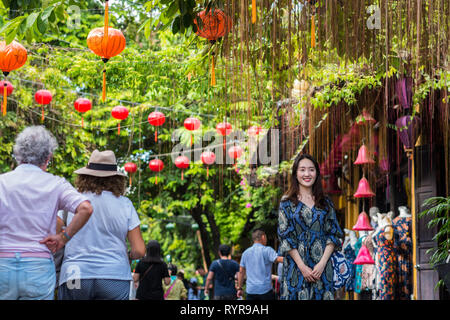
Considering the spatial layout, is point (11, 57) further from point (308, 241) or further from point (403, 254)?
point (403, 254)

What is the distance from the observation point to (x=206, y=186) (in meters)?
16.5

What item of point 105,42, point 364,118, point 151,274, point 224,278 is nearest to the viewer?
point 105,42

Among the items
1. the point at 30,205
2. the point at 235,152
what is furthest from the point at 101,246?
the point at 235,152

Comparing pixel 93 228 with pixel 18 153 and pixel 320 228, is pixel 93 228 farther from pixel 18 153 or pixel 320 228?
pixel 320 228

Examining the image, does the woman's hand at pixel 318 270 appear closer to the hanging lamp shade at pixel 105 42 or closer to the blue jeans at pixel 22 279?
the blue jeans at pixel 22 279

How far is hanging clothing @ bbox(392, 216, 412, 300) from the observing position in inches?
330

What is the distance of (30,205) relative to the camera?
326cm

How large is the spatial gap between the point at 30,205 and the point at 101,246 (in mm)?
637

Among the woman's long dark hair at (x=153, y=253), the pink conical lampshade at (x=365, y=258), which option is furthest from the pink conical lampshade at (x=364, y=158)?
the woman's long dark hair at (x=153, y=253)

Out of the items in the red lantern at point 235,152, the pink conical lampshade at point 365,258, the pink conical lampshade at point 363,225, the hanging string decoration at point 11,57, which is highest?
the hanging string decoration at point 11,57

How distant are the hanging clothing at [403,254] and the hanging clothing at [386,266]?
9 centimetres

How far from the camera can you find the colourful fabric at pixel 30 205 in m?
3.20
